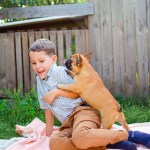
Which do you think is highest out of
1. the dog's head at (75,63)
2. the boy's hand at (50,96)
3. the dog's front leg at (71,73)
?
the dog's head at (75,63)

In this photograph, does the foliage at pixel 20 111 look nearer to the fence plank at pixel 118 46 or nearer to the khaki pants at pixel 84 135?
the fence plank at pixel 118 46

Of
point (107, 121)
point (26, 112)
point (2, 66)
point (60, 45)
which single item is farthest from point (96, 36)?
point (107, 121)

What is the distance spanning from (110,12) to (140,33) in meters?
0.55

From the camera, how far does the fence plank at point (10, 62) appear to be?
6.63 m

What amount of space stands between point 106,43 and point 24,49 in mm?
1264

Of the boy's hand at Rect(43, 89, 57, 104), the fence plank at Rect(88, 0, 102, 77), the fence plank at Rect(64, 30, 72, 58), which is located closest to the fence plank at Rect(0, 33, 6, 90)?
the fence plank at Rect(64, 30, 72, 58)

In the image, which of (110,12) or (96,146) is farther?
(110,12)

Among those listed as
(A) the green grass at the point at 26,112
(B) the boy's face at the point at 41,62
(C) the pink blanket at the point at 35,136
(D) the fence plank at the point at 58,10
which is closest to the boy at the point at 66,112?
(B) the boy's face at the point at 41,62

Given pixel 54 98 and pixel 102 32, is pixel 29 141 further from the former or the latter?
pixel 102 32

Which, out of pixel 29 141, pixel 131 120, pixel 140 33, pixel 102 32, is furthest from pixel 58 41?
pixel 29 141

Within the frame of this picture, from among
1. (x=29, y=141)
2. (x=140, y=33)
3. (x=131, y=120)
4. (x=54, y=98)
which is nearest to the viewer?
(x=54, y=98)

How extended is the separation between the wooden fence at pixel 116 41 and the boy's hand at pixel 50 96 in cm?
270

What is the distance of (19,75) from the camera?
6672mm

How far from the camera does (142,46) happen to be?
21.2ft
